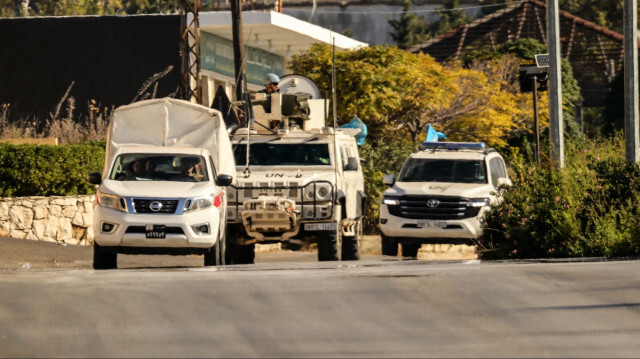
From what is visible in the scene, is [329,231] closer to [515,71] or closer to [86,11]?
[515,71]

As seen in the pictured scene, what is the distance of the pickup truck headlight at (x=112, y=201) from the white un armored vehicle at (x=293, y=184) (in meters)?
2.64

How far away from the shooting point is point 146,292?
13.5 metres

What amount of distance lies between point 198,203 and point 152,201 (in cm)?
68

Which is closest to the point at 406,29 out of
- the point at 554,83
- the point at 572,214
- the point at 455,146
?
the point at 554,83

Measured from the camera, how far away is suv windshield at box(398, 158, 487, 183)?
26.3 meters

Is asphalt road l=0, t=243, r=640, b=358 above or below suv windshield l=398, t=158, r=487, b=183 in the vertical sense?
below

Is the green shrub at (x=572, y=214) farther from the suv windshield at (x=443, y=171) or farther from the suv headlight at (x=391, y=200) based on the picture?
the suv windshield at (x=443, y=171)

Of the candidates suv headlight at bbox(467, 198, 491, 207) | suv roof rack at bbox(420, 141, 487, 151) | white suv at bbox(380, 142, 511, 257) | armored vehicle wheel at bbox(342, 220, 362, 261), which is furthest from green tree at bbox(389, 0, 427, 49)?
armored vehicle wheel at bbox(342, 220, 362, 261)

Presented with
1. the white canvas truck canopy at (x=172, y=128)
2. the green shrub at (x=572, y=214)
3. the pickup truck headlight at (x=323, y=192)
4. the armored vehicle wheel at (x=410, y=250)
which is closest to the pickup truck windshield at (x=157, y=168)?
the white canvas truck canopy at (x=172, y=128)

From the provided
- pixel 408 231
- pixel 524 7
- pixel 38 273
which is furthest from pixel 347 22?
pixel 38 273

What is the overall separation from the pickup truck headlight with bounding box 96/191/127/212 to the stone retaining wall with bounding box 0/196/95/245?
22.2 feet

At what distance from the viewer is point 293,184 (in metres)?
22.0

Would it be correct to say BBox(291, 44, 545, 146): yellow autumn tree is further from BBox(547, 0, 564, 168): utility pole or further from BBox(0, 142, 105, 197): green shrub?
BBox(0, 142, 105, 197): green shrub

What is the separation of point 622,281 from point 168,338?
531cm
